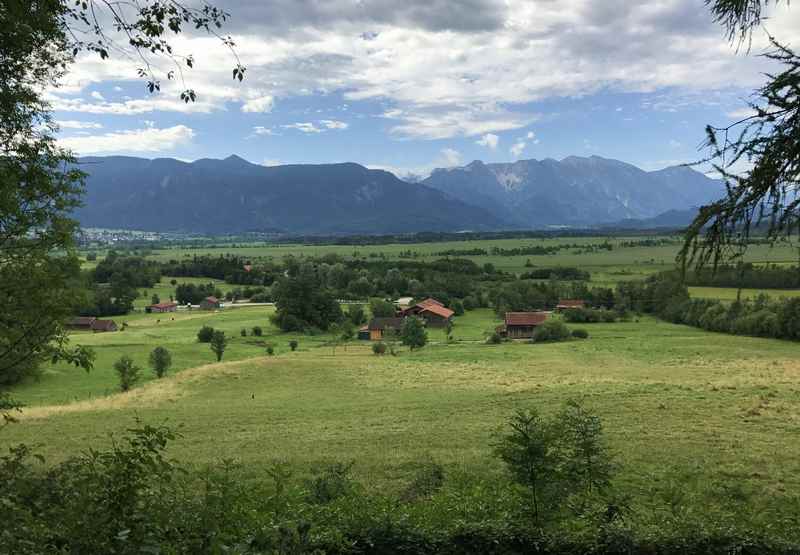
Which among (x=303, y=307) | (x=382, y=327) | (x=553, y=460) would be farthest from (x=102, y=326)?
(x=553, y=460)

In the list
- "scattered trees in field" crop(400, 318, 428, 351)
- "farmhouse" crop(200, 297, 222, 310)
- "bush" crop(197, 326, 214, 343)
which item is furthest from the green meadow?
"farmhouse" crop(200, 297, 222, 310)

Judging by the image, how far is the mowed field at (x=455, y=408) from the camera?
47.3 ft

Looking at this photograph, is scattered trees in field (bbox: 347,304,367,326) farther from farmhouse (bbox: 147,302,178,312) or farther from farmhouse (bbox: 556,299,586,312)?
farmhouse (bbox: 147,302,178,312)

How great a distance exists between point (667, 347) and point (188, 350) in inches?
1913

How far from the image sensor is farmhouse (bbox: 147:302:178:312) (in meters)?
94.4

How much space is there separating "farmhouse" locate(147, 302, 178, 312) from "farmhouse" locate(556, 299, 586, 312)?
6670 centimetres

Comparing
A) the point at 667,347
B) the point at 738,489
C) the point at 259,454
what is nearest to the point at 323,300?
the point at 667,347

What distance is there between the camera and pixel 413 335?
58.9 meters

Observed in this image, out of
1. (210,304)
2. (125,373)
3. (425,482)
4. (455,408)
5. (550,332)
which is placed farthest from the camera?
(210,304)

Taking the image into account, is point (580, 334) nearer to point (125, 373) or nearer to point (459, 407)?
point (459, 407)

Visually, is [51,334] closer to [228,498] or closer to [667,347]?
[228,498]

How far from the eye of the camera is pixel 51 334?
668 centimetres

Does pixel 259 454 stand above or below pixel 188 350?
above

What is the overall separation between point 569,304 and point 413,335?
3637cm
